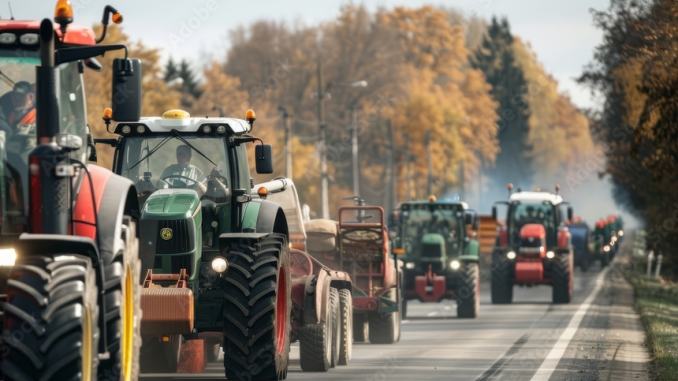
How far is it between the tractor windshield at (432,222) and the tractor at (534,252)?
14.7 ft

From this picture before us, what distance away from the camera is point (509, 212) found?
42.5m

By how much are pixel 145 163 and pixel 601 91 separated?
42985mm

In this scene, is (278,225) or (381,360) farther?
(381,360)

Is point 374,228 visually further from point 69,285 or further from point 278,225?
point 69,285

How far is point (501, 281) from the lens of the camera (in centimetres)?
3969

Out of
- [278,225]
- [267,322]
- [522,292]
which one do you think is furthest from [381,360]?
[522,292]

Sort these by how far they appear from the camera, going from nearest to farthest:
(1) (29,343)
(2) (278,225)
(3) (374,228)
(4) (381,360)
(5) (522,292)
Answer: (1) (29,343) < (2) (278,225) < (4) (381,360) < (3) (374,228) < (5) (522,292)

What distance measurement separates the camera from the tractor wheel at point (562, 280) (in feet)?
128

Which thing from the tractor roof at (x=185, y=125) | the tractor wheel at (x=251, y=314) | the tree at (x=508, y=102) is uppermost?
the tree at (x=508, y=102)

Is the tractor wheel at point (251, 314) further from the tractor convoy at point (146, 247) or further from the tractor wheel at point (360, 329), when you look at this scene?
the tractor wheel at point (360, 329)

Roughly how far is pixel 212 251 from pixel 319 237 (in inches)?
362

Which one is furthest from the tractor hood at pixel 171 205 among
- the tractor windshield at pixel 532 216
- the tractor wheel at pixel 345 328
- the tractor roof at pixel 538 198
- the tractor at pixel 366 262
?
the tractor roof at pixel 538 198

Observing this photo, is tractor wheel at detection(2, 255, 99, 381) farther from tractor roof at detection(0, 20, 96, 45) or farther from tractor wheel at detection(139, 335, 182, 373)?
tractor wheel at detection(139, 335, 182, 373)

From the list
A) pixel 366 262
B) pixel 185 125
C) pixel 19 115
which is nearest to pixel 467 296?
pixel 366 262
